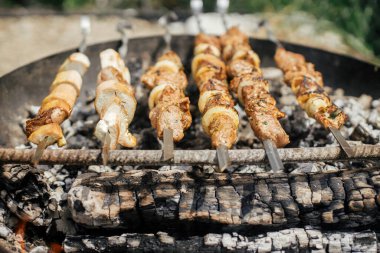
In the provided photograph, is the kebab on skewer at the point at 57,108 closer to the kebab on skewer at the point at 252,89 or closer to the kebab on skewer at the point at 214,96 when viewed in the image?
the kebab on skewer at the point at 214,96

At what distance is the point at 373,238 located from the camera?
2.31 metres

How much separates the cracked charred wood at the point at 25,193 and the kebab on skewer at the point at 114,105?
1.99 feet

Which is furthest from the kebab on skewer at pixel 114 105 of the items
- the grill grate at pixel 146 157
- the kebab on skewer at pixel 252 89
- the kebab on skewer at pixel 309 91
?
the kebab on skewer at pixel 309 91

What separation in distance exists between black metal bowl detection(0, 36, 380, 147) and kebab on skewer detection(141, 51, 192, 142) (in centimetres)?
76

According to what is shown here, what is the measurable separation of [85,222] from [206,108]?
3.82 ft

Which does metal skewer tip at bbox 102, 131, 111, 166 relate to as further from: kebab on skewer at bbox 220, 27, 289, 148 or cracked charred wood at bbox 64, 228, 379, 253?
kebab on skewer at bbox 220, 27, 289, 148

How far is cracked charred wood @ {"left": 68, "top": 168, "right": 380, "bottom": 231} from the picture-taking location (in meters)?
2.24

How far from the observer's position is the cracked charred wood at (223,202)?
224 centimetres

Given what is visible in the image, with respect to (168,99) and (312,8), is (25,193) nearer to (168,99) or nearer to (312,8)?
(168,99)

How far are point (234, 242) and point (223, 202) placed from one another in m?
0.24

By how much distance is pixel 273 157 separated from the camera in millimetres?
2191

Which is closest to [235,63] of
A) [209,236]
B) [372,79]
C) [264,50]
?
[264,50]

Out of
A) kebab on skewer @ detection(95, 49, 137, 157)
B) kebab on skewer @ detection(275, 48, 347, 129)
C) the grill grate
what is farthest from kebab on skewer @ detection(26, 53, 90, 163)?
kebab on skewer @ detection(275, 48, 347, 129)

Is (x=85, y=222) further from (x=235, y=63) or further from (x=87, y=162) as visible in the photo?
(x=235, y=63)
